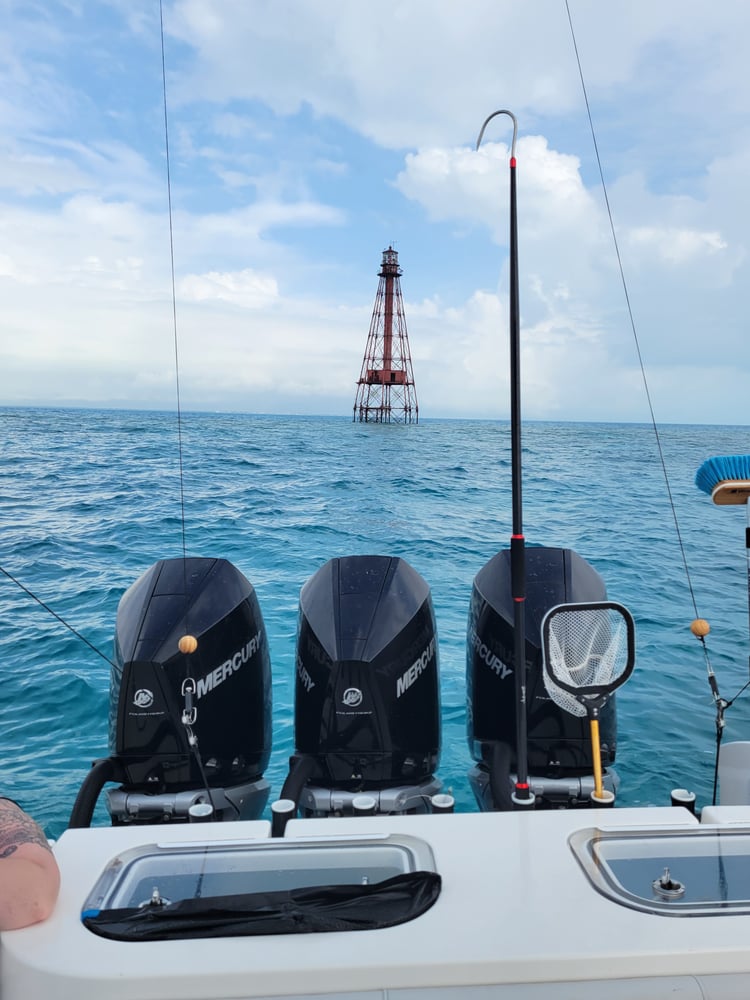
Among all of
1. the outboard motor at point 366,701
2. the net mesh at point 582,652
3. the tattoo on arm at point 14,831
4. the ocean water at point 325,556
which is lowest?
the ocean water at point 325,556

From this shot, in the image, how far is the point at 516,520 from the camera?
1.79m

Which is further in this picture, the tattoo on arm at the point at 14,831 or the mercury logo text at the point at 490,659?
the mercury logo text at the point at 490,659

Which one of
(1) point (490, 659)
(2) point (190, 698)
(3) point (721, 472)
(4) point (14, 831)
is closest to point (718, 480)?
(3) point (721, 472)

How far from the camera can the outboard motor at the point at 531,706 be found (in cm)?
239

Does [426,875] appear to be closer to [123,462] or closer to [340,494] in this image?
[340,494]

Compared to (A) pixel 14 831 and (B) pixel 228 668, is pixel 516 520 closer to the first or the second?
(A) pixel 14 831

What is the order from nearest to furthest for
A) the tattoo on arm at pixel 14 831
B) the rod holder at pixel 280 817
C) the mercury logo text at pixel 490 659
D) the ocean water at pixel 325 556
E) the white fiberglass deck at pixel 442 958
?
the white fiberglass deck at pixel 442 958
the tattoo on arm at pixel 14 831
the rod holder at pixel 280 817
the mercury logo text at pixel 490 659
the ocean water at pixel 325 556

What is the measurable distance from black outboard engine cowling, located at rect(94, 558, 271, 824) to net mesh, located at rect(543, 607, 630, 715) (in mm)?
1075

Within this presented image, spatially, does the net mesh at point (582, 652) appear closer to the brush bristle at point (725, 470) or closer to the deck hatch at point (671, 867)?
the deck hatch at point (671, 867)

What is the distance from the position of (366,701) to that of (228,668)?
502 millimetres

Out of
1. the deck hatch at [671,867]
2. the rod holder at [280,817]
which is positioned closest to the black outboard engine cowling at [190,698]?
the rod holder at [280,817]

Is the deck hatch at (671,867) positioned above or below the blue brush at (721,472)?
below

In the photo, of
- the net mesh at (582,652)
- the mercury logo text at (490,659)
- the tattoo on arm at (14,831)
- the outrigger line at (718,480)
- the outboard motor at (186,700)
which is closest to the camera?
the tattoo on arm at (14,831)

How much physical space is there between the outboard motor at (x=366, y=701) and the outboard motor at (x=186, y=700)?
0.20 metres
